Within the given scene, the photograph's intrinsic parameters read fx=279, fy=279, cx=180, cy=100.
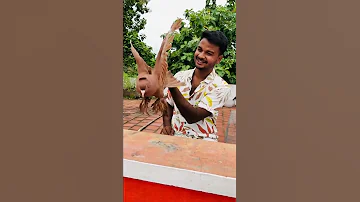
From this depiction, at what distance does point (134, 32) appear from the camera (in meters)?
1.72

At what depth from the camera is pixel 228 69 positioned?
4.93 ft

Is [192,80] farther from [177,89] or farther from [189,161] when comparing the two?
[189,161]

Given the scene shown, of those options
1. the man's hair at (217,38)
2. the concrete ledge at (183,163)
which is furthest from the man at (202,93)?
the concrete ledge at (183,163)

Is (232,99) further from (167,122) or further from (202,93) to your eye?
(167,122)

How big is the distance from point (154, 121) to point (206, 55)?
52 cm

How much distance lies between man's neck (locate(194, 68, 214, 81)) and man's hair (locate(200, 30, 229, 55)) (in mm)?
127

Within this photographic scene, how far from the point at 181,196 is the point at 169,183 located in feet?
0.23

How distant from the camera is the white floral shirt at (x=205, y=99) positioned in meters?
1.56

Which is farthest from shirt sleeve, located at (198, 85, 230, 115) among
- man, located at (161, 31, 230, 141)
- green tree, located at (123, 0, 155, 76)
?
green tree, located at (123, 0, 155, 76)

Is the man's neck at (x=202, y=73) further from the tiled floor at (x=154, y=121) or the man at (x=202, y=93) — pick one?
the tiled floor at (x=154, y=121)

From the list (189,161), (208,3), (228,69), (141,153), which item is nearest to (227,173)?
(189,161)

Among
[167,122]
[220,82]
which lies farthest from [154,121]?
[220,82]

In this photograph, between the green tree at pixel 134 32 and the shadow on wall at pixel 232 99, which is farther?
the green tree at pixel 134 32

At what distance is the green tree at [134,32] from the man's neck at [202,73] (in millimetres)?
266
